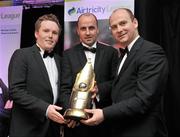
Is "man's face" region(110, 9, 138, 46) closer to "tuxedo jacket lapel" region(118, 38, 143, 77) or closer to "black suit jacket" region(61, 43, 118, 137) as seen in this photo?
"tuxedo jacket lapel" region(118, 38, 143, 77)

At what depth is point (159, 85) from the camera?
2.63 m

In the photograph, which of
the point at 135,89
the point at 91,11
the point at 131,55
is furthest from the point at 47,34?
the point at 91,11

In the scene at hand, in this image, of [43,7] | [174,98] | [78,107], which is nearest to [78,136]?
[78,107]

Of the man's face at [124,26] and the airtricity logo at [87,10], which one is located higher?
the airtricity logo at [87,10]

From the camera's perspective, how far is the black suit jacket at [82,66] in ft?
10.4

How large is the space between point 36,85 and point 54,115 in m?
0.37

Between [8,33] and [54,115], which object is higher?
[8,33]

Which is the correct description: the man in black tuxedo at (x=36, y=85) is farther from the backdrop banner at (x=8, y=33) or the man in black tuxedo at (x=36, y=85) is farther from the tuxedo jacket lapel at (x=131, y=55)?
the backdrop banner at (x=8, y=33)

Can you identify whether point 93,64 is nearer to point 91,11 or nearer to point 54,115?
point 54,115

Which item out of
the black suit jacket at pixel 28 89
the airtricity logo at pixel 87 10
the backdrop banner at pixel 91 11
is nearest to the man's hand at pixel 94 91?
the black suit jacket at pixel 28 89

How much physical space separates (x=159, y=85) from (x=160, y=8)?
4.96ft

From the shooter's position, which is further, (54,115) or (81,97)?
(54,115)

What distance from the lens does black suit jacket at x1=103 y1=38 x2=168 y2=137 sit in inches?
102

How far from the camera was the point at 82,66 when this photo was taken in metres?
3.25
